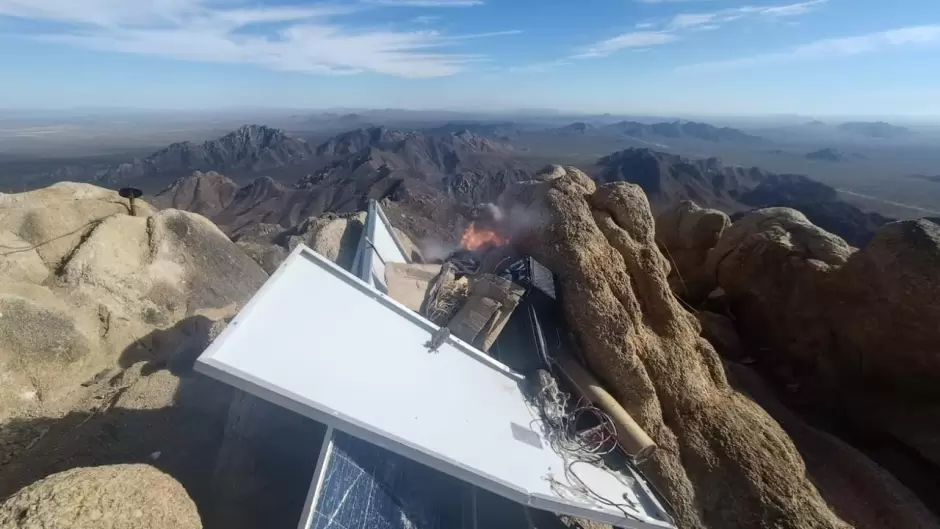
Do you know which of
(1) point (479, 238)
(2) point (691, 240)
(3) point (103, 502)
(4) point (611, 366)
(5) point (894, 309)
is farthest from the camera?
(2) point (691, 240)

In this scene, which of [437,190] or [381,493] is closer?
[381,493]

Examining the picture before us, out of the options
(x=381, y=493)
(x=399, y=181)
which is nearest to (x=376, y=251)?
(x=381, y=493)

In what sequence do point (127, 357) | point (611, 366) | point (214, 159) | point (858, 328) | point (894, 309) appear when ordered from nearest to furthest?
point (611, 366) < point (894, 309) < point (858, 328) < point (127, 357) < point (214, 159)

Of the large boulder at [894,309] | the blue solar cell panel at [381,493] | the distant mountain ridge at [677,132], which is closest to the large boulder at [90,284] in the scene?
the blue solar cell panel at [381,493]

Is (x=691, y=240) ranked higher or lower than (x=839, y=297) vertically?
lower

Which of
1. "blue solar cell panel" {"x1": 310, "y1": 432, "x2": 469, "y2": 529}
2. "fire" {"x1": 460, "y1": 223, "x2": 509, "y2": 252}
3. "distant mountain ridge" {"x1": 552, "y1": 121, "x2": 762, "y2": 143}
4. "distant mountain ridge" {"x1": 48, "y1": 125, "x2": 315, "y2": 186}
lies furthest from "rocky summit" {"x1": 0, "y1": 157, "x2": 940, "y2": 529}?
"distant mountain ridge" {"x1": 552, "y1": 121, "x2": 762, "y2": 143}

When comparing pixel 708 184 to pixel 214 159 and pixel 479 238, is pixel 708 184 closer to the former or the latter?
pixel 479 238

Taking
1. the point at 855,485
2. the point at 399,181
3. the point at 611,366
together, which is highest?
the point at 611,366
